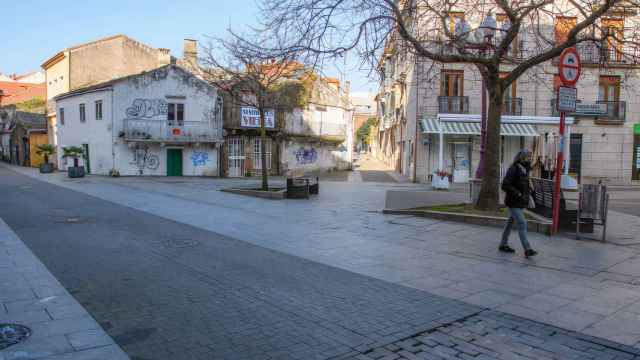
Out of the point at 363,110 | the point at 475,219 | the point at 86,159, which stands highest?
the point at 363,110

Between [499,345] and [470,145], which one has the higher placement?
[470,145]

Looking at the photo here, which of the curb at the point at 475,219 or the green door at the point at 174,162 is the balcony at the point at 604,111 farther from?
the green door at the point at 174,162

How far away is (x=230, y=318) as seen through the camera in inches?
195

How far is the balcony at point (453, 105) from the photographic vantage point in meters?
26.9

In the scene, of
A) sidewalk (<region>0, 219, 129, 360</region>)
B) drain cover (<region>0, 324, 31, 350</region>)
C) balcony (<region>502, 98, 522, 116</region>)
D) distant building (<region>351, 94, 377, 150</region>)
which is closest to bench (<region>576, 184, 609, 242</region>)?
sidewalk (<region>0, 219, 129, 360</region>)

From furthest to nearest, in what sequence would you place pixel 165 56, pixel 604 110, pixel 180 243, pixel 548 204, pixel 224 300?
pixel 165 56, pixel 604 110, pixel 548 204, pixel 180 243, pixel 224 300

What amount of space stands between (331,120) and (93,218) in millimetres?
29642

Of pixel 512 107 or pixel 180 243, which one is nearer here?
pixel 180 243

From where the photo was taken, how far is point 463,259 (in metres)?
7.79

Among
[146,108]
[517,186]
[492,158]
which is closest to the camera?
[517,186]

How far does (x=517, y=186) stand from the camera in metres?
7.95

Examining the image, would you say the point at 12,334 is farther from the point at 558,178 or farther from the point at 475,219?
the point at 475,219

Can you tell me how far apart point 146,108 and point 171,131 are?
6.70 ft

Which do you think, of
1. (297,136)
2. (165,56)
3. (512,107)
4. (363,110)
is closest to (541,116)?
(512,107)
